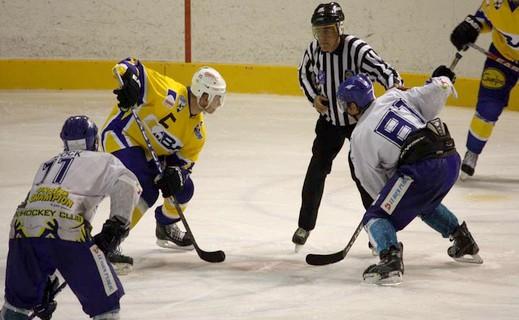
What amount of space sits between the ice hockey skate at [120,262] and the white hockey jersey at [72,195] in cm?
103

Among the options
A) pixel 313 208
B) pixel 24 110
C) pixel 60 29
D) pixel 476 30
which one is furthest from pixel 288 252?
pixel 60 29

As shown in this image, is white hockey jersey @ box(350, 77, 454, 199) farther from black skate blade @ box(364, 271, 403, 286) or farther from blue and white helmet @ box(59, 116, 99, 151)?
blue and white helmet @ box(59, 116, 99, 151)

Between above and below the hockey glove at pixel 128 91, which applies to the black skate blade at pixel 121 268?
below

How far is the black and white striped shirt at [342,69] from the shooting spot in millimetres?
4387

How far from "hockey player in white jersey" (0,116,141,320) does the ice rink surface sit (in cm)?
55

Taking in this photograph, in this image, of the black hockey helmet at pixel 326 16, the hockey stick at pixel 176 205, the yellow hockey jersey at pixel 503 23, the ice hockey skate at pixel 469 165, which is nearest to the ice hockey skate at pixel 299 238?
the hockey stick at pixel 176 205

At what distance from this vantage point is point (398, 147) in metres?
3.91

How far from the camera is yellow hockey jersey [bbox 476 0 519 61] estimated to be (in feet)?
19.3

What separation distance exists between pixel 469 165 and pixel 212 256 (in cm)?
227

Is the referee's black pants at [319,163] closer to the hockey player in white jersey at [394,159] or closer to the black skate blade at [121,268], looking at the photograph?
the hockey player in white jersey at [394,159]

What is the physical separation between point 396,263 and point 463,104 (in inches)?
189

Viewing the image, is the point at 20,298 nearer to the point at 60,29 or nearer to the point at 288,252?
the point at 288,252

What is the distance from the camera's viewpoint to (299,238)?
4.51 meters

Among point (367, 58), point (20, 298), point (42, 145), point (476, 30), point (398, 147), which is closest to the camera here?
point (20, 298)
